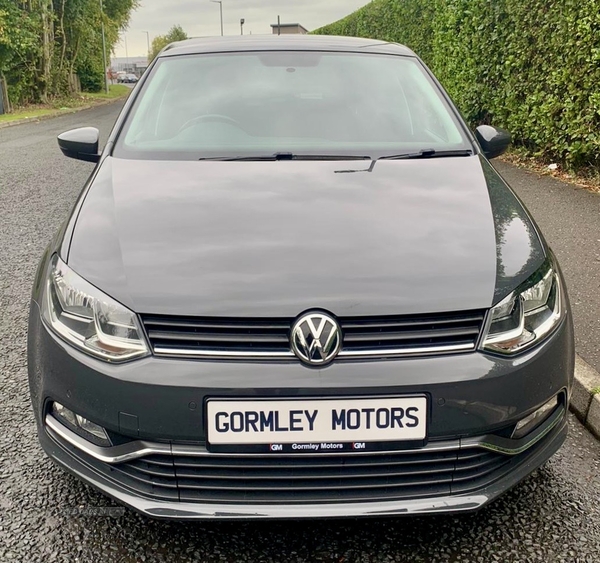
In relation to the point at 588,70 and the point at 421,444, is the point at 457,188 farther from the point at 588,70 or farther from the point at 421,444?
the point at 588,70

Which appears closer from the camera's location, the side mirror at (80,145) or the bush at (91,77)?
the side mirror at (80,145)

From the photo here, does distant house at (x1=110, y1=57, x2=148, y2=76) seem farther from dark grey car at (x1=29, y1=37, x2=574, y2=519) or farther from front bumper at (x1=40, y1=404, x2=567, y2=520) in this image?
front bumper at (x1=40, y1=404, x2=567, y2=520)

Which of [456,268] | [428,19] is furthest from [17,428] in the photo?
[428,19]

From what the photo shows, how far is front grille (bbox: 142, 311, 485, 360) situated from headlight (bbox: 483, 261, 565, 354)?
10cm

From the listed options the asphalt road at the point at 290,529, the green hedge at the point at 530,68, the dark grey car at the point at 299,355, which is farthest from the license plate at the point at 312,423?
the green hedge at the point at 530,68

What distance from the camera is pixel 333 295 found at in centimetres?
181

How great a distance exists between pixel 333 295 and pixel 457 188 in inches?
33.9

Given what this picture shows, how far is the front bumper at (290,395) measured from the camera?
1729mm

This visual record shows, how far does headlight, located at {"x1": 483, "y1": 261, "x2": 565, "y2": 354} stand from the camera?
1.84 meters

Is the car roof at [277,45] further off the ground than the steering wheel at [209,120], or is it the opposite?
the car roof at [277,45]

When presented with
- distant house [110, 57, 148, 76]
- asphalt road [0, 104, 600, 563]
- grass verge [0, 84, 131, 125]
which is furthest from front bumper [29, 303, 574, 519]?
distant house [110, 57, 148, 76]

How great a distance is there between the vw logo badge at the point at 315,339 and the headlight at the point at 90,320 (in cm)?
40

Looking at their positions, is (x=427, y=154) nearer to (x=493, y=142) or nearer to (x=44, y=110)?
(x=493, y=142)

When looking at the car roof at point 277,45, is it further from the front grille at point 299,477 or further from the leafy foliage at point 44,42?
the leafy foliage at point 44,42
